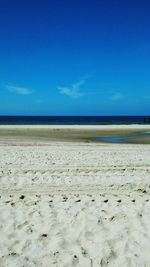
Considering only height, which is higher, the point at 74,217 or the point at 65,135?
the point at 65,135

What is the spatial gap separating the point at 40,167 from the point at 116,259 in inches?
300

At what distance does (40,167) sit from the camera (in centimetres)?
1220

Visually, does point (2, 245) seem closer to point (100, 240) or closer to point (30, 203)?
point (100, 240)

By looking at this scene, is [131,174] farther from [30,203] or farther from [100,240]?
[100,240]

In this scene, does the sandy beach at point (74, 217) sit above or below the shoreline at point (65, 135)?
below

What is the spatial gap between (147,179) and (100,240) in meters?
5.45

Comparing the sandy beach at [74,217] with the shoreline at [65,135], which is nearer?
the sandy beach at [74,217]

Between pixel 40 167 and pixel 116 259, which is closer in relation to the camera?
pixel 116 259

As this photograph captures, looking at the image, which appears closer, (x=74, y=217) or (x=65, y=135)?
(x=74, y=217)

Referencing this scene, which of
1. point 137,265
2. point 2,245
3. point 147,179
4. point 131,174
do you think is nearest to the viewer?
point 137,265

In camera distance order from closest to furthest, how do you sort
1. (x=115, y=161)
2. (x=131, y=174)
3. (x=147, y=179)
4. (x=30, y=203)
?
1. (x=30, y=203)
2. (x=147, y=179)
3. (x=131, y=174)
4. (x=115, y=161)

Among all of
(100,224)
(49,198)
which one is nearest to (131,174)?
(49,198)

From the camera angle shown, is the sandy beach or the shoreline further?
the shoreline

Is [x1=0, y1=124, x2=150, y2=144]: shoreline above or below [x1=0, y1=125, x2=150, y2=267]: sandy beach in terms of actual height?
above
